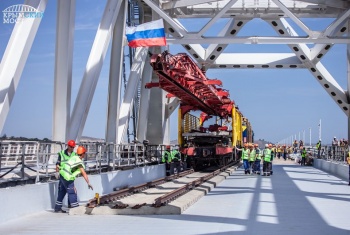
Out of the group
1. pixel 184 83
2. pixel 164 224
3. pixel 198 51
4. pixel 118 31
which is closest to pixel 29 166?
pixel 164 224

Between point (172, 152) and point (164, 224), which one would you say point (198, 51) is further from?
point (164, 224)

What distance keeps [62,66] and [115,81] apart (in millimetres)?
6840

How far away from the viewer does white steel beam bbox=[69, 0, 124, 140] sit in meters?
18.8

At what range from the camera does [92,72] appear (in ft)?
64.0

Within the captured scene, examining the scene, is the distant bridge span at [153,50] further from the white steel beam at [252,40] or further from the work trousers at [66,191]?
the work trousers at [66,191]

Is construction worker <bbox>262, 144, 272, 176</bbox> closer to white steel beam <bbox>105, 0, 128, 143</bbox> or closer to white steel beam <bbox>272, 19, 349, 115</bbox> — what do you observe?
white steel beam <bbox>105, 0, 128, 143</bbox>

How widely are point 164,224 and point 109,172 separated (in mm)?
7085

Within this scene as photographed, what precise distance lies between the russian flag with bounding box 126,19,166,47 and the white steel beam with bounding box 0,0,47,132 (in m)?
5.49

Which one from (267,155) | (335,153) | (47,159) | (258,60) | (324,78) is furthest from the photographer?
(258,60)

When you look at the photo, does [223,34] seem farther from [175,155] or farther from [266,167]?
[266,167]

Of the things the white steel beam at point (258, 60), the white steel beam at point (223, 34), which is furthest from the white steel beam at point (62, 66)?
the white steel beam at point (258, 60)

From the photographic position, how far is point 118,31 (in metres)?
24.4

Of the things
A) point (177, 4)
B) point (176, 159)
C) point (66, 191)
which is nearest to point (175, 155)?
point (176, 159)

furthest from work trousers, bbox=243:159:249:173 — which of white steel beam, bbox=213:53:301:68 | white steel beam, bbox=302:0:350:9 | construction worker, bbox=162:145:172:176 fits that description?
white steel beam, bbox=213:53:301:68
